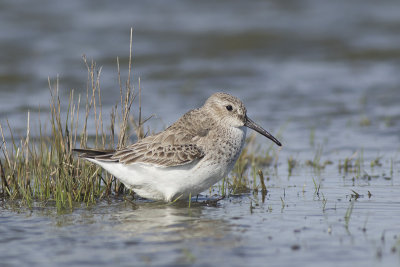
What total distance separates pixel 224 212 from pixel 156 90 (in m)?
8.85

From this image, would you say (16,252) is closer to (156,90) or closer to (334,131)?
(334,131)

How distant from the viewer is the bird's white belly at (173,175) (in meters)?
7.46

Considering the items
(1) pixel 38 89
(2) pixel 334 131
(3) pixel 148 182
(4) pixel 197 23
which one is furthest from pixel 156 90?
(3) pixel 148 182

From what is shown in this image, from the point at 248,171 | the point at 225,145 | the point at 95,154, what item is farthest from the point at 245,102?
the point at 95,154

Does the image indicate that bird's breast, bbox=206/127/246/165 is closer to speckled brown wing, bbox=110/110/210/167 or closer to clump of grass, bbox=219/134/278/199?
speckled brown wing, bbox=110/110/210/167

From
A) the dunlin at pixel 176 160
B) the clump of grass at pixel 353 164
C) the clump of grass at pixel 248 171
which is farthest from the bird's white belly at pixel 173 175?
the clump of grass at pixel 353 164

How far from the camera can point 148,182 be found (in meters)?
7.59

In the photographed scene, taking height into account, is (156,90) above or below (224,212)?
above

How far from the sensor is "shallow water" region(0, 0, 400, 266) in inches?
240

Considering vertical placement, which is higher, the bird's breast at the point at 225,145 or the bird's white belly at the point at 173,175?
the bird's breast at the point at 225,145

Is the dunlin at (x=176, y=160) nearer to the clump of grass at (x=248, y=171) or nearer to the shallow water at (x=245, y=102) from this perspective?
the shallow water at (x=245, y=102)

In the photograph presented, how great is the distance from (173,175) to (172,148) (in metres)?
0.32

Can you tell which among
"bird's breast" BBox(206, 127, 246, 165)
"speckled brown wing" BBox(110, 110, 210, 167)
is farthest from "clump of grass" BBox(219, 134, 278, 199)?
"speckled brown wing" BBox(110, 110, 210, 167)

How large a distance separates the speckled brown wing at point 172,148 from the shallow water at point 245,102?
0.59 m
